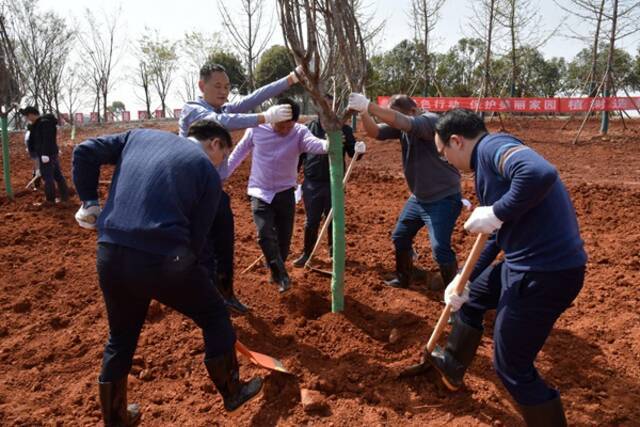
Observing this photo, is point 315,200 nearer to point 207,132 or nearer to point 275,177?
point 275,177

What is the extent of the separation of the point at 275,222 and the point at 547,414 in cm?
270

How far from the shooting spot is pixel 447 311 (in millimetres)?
2686

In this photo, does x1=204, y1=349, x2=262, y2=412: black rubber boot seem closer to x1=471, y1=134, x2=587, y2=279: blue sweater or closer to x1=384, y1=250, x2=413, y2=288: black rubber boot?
x1=471, y1=134, x2=587, y2=279: blue sweater

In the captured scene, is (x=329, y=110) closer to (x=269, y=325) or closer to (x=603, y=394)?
(x=269, y=325)

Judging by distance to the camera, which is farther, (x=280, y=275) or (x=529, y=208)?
(x=280, y=275)

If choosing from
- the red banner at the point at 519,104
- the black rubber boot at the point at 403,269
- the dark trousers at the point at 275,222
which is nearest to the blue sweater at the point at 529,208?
the black rubber boot at the point at 403,269

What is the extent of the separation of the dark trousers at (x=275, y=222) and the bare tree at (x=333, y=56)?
78 cm

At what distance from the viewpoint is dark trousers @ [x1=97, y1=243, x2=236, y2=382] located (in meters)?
2.17

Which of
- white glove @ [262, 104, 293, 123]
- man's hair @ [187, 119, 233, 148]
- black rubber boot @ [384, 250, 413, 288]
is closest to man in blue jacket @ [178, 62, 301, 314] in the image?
white glove @ [262, 104, 293, 123]

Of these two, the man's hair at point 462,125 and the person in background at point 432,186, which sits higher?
the man's hair at point 462,125

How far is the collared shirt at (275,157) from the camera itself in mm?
4145

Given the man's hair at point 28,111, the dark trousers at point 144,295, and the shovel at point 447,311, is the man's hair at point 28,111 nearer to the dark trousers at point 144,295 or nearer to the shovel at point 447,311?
the dark trousers at point 144,295

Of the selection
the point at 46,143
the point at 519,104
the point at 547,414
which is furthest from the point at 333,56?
the point at 519,104

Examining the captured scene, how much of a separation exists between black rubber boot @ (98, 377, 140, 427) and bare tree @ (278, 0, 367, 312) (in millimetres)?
1583
